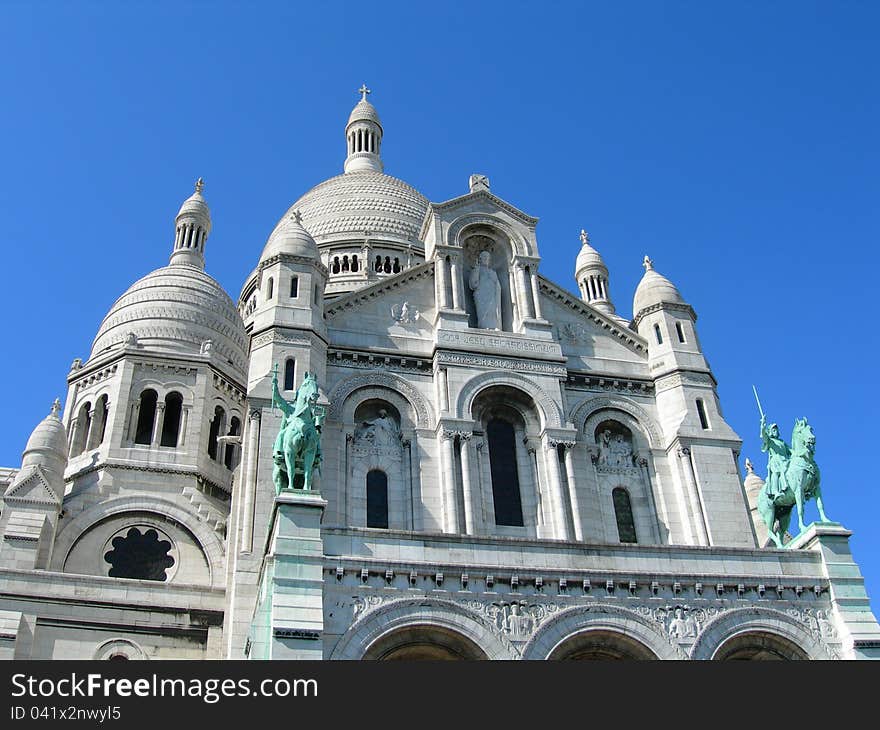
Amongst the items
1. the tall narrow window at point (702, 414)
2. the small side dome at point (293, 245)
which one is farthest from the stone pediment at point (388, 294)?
the tall narrow window at point (702, 414)

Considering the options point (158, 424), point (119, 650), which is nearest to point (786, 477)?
point (119, 650)

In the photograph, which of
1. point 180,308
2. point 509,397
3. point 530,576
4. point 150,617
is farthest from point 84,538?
point 530,576

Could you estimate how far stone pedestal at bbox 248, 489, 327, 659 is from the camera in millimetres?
19359

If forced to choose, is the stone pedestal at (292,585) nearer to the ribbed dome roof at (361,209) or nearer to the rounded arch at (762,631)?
the rounded arch at (762,631)

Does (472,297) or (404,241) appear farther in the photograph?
(404,241)

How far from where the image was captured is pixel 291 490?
22.1 metres

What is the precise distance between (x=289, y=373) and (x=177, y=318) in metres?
14.8

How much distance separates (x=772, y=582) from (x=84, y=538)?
22694 millimetres

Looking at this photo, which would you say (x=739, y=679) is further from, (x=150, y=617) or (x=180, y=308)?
(x=180, y=308)

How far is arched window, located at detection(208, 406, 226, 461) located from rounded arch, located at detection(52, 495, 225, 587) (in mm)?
3332

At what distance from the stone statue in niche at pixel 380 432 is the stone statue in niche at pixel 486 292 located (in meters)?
4.77

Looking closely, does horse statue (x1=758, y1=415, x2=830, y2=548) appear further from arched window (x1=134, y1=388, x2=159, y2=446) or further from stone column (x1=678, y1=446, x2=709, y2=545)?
arched window (x1=134, y1=388, x2=159, y2=446)

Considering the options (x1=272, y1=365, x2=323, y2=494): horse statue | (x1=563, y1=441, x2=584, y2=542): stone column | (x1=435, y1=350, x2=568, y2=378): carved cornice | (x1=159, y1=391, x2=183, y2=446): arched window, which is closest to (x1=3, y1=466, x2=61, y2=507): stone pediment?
(x1=159, y1=391, x2=183, y2=446): arched window

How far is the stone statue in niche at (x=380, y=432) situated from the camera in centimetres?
2981
